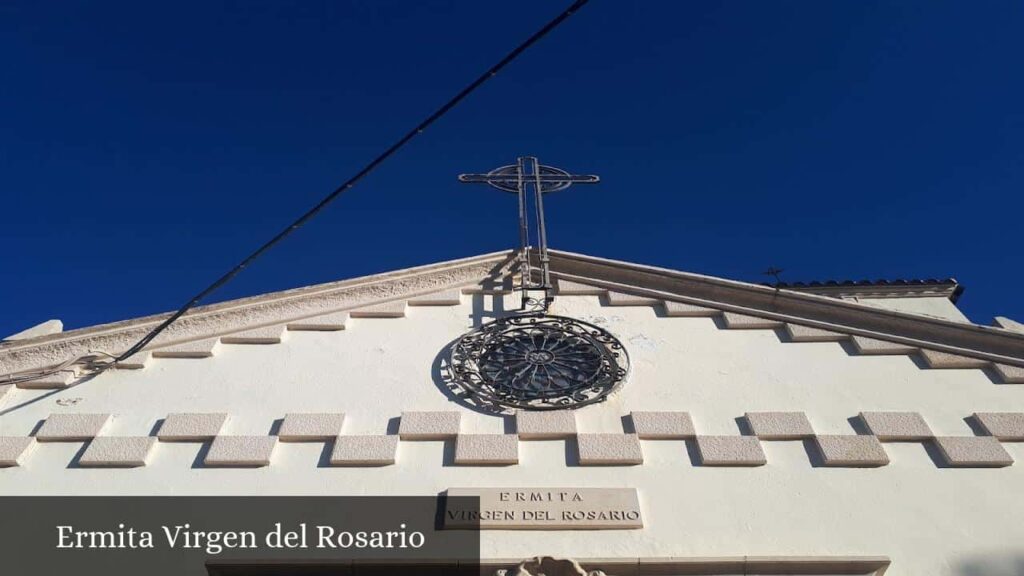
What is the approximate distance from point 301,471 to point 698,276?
4.71 m

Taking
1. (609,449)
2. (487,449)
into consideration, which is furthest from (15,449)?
(609,449)

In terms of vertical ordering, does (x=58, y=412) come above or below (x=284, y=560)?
above

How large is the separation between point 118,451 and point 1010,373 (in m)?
8.32

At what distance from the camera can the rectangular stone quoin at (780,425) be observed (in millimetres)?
7129

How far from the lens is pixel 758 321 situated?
855 centimetres

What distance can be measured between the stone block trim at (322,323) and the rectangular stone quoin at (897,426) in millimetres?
5203

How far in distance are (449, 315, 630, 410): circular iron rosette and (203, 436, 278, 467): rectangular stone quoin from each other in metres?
1.84

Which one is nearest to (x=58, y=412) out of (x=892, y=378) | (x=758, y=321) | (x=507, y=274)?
(x=507, y=274)

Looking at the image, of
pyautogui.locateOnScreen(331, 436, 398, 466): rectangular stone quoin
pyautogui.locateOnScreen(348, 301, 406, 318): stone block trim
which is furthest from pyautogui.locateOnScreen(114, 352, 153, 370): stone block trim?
pyautogui.locateOnScreen(331, 436, 398, 466): rectangular stone quoin

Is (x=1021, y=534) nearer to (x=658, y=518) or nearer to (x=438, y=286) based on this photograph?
(x=658, y=518)

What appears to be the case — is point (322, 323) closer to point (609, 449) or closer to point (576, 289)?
point (576, 289)

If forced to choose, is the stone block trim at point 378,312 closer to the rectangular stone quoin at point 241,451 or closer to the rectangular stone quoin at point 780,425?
the rectangular stone quoin at point 241,451

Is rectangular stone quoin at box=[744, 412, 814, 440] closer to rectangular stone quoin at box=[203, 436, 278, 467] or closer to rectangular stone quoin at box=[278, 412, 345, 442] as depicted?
rectangular stone quoin at box=[278, 412, 345, 442]
